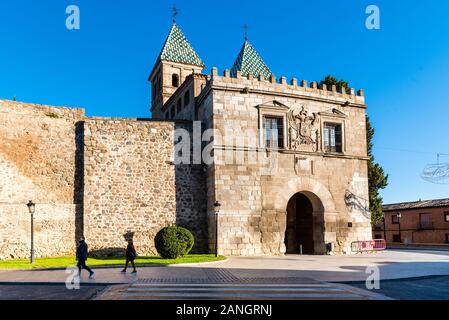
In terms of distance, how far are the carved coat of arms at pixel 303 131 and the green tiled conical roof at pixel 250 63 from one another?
28.4ft

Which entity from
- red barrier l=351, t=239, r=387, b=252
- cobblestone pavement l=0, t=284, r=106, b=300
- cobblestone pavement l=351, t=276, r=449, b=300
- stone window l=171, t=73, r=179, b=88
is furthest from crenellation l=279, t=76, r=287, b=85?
cobblestone pavement l=0, t=284, r=106, b=300

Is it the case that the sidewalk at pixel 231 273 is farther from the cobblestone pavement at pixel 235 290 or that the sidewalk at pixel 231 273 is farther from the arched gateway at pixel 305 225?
the arched gateway at pixel 305 225

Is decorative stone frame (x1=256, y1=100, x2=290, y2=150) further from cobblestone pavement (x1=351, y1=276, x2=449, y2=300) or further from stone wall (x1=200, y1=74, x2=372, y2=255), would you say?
cobblestone pavement (x1=351, y1=276, x2=449, y2=300)

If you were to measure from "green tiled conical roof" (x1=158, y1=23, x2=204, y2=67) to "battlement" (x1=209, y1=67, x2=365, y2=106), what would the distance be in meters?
15.7

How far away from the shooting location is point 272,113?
23.2 meters

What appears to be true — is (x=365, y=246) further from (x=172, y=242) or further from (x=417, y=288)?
(x=417, y=288)

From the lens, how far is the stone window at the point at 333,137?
24.7 m

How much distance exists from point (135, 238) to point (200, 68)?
21.3m

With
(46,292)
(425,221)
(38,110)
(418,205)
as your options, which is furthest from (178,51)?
(46,292)

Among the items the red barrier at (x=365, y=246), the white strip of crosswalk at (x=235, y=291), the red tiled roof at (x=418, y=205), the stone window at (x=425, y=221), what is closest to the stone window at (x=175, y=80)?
the red barrier at (x=365, y=246)

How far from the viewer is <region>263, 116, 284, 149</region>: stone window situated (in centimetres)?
2311

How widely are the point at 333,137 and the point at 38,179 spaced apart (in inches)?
613

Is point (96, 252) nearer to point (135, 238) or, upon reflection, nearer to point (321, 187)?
point (135, 238)
